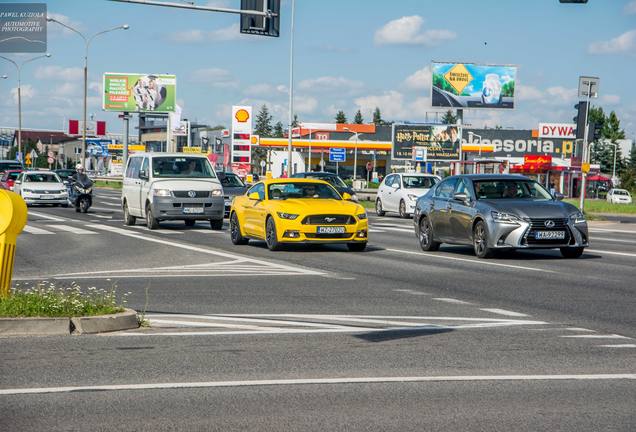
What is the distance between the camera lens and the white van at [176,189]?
27.8m

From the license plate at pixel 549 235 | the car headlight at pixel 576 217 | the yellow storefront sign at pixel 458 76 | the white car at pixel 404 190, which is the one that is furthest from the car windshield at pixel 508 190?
the yellow storefront sign at pixel 458 76

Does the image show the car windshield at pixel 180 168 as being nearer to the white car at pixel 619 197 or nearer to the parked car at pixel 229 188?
the parked car at pixel 229 188

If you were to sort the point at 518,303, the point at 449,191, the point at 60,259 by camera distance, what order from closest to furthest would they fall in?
the point at 518,303 < the point at 60,259 < the point at 449,191

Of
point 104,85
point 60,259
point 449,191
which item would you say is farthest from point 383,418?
point 104,85

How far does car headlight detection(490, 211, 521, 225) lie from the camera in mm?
18625

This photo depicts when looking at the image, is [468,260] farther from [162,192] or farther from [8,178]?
[8,178]

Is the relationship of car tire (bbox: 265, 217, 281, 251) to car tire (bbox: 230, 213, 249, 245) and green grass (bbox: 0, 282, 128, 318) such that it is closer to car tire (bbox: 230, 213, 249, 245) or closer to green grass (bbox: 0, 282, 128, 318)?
car tire (bbox: 230, 213, 249, 245)

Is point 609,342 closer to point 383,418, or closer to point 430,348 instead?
point 430,348

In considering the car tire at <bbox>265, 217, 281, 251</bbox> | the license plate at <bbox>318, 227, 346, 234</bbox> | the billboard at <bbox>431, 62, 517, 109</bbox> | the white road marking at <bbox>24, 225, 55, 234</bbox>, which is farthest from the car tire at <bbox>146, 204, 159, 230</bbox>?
the billboard at <bbox>431, 62, 517, 109</bbox>

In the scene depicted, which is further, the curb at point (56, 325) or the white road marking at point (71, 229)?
the white road marking at point (71, 229)

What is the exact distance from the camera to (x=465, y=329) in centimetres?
1003

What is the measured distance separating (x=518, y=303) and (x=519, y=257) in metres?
7.77

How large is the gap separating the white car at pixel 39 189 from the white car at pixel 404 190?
13929mm

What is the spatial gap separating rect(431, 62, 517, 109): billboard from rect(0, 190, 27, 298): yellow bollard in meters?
68.2
